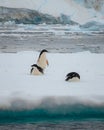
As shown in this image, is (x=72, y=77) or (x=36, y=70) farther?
(x=36, y=70)

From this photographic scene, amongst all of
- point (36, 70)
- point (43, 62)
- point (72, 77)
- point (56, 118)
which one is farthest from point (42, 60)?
point (56, 118)

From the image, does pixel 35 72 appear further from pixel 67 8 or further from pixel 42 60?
pixel 67 8

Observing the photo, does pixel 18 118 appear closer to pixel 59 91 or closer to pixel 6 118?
pixel 6 118

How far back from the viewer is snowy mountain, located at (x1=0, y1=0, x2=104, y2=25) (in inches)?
138

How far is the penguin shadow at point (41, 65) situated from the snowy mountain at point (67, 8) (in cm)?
43

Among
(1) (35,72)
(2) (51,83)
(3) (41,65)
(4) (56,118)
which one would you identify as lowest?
(4) (56,118)

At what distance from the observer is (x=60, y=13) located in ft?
11.7

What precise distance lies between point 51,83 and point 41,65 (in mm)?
646

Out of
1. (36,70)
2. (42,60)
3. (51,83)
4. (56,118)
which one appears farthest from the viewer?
(42,60)

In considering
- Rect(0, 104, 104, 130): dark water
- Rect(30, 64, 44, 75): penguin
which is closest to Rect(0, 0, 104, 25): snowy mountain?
Rect(30, 64, 44, 75): penguin

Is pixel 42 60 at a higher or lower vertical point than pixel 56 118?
higher

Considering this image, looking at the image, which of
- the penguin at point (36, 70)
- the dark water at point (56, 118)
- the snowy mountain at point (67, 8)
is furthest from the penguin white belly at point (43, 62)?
the dark water at point (56, 118)

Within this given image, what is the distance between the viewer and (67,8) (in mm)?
3551

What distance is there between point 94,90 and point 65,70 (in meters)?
0.66
